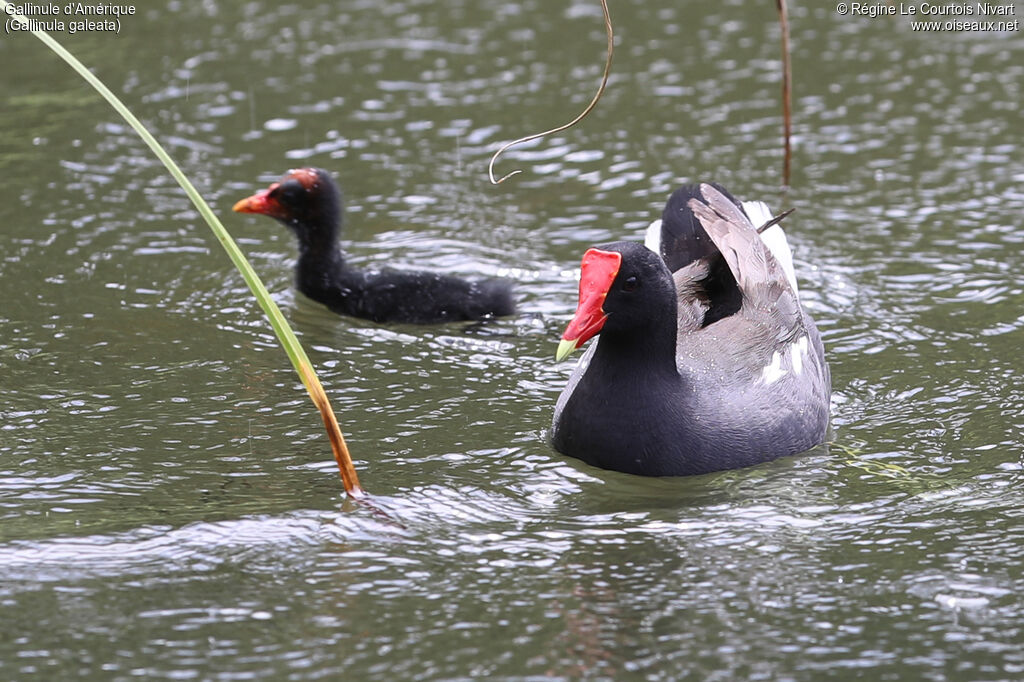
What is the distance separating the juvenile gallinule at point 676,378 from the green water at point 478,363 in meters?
0.12

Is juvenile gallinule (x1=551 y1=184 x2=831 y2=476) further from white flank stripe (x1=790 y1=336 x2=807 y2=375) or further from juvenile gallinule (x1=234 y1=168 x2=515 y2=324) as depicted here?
juvenile gallinule (x1=234 y1=168 x2=515 y2=324)

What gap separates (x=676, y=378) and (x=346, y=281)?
243 centimetres

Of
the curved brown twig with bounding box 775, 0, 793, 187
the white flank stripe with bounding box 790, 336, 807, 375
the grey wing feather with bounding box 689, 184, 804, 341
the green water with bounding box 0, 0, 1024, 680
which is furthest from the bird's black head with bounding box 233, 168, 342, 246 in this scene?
the white flank stripe with bounding box 790, 336, 807, 375

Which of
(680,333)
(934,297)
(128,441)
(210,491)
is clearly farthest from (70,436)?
(934,297)

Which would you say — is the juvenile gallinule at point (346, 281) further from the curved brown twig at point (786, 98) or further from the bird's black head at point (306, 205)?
the curved brown twig at point (786, 98)

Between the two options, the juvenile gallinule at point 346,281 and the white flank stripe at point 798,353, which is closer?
the white flank stripe at point 798,353

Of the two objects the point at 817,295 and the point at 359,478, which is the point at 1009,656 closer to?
the point at 359,478

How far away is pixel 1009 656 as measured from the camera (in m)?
4.24

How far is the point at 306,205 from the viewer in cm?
773

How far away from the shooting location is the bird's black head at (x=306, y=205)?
773 centimetres

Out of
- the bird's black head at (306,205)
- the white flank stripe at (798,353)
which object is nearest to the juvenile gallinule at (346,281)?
the bird's black head at (306,205)

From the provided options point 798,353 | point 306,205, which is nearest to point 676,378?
point 798,353

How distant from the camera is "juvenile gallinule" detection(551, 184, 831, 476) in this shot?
5.50 metres

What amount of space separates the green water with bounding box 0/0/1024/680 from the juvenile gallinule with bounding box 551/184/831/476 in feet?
0.39
